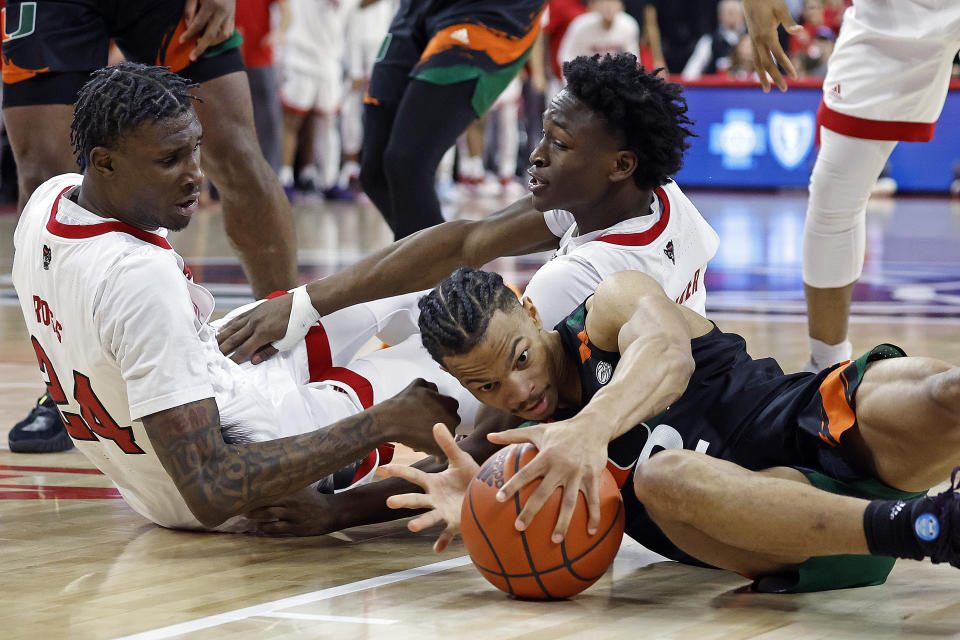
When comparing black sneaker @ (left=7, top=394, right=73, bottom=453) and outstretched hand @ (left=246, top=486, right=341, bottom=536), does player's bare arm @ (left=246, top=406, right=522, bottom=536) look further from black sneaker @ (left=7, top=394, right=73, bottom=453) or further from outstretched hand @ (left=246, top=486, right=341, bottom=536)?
black sneaker @ (left=7, top=394, right=73, bottom=453)

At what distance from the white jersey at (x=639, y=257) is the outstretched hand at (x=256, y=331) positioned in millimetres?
697

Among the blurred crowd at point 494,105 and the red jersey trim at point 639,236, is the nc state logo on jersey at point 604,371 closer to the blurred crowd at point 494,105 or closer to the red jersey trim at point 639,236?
the red jersey trim at point 639,236

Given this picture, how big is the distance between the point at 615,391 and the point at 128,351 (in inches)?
42.1

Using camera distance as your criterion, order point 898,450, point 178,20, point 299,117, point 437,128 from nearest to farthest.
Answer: point 898,450 < point 178,20 < point 437,128 < point 299,117

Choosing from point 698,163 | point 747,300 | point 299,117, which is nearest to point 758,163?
point 698,163

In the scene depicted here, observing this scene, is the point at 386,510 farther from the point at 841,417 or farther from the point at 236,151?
the point at 236,151

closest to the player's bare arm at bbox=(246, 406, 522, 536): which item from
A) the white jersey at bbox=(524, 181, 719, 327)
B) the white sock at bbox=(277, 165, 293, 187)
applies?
the white jersey at bbox=(524, 181, 719, 327)

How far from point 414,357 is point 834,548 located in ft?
4.90

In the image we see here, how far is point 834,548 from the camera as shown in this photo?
265 cm

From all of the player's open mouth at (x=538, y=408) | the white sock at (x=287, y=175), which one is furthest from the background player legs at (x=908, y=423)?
the white sock at (x=287, y=175)

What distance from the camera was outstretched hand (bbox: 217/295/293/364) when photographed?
3719mm

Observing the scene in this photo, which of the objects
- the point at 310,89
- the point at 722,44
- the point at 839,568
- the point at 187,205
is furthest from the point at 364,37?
the point at 839,568

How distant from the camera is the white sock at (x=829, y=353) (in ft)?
15.4

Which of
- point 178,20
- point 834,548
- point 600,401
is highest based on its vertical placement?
point 178,20
